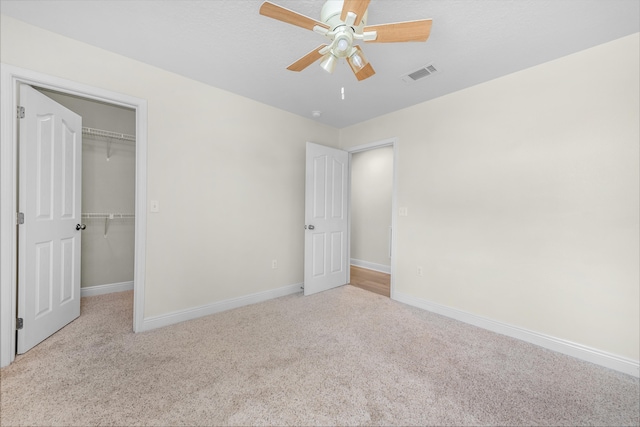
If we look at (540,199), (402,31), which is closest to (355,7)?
(402,31)

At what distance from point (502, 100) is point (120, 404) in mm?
3912

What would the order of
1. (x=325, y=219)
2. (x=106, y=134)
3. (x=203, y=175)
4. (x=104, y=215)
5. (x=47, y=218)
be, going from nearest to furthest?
(x=47, y=218) → (x=203, y=175) → (x=106, y=134) → (x=104, y=215) → (x=325, y=219)

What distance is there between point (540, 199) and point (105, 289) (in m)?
5.20

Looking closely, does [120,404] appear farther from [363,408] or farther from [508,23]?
[508,23]

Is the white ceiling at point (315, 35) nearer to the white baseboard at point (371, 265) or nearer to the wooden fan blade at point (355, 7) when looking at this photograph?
the wooden fan blade at point (355, 7)

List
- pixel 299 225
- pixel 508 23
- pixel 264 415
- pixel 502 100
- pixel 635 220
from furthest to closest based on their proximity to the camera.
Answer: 1. pixel 299 225
2. pixel 502 100
3. pixel 635 220
4. pixel 508 23
5. pixel 264 415

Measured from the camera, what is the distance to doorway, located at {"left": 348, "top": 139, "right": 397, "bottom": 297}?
192 inches

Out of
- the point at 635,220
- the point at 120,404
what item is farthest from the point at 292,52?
the point at 635,220

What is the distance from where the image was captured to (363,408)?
4.98ft

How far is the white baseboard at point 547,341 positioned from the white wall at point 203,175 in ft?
6.53

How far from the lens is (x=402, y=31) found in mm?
1430

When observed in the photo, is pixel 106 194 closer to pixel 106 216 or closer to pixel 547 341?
pixel 106 216

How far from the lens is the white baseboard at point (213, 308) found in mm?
2485

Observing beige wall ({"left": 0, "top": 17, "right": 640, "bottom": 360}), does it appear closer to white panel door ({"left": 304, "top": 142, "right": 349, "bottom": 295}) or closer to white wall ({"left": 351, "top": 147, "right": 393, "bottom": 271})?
white panel door ({"left": 304, "top": 142, "right": 349, "bottom": 295})
